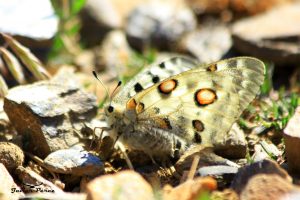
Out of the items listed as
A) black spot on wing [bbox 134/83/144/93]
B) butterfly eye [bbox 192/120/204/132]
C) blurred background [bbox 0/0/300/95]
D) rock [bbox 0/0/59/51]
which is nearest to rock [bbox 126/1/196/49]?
blurred background [bbox 0/0/300/95]

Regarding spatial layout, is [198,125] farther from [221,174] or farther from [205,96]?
[221,174]

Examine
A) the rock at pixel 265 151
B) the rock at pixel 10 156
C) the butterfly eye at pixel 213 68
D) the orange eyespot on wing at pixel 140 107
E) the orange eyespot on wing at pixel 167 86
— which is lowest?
the rock at pixel 265 151

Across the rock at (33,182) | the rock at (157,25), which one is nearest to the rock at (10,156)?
the rock at (33,182)

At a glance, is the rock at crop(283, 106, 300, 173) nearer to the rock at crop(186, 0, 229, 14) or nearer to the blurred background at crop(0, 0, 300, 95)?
the blurred background at crop(0, 0, 300, 95)

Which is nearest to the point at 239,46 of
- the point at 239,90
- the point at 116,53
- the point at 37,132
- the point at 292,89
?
the point at 292,89

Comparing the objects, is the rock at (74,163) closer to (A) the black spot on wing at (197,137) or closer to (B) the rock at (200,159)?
(B) the rock at (200,159)

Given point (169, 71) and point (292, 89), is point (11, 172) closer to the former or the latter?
point (169, 71)
